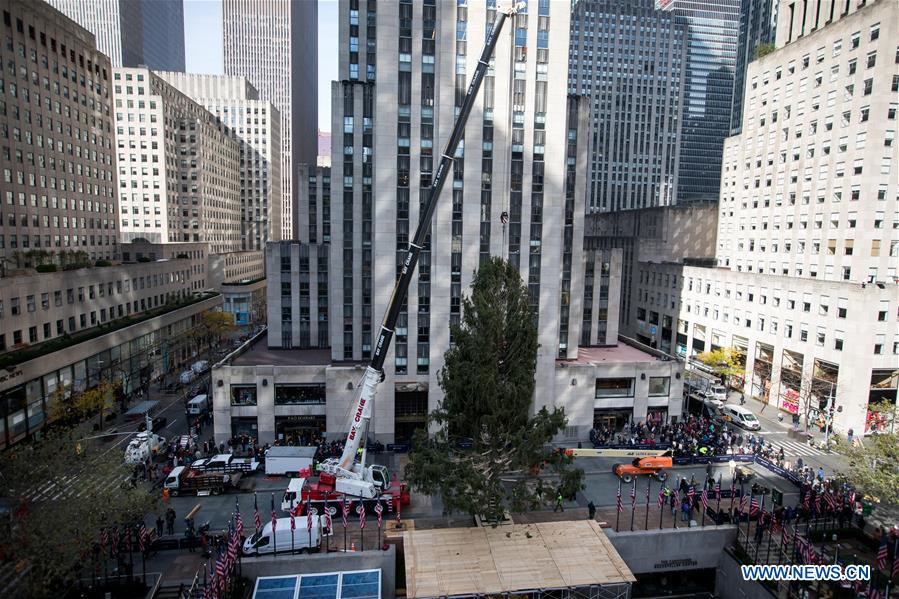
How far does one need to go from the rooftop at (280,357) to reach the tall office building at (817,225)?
50.4 m

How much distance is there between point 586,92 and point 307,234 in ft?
376

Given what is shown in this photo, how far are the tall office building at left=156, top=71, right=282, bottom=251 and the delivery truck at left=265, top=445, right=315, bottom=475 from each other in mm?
121518

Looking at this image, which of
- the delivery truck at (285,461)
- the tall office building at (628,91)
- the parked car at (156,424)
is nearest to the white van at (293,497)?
the delivery truck at (285,461)

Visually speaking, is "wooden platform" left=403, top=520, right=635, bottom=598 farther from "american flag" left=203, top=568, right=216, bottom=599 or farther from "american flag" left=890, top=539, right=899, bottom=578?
"american flag" left=890, top=539, right=899, bottom=578

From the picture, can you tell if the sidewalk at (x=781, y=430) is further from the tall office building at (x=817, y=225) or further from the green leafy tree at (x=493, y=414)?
the green leafy tree at (x=493, y=414)

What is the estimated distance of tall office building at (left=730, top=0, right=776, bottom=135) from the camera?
6152 inches

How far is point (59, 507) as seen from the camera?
25.2 metres

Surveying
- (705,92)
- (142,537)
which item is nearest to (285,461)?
(142,537)

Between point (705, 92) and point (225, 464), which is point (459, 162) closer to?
point (225, 464)

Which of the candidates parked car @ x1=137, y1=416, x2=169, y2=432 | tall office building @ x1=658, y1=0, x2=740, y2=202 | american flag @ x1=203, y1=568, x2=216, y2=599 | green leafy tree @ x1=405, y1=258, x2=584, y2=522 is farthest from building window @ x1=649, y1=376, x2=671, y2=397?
tall office building @ x1=658, y1=0, x2=740, y2=202

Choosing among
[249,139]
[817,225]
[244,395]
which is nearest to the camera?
[244,395]

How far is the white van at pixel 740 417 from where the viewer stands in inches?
2190

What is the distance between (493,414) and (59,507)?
68.4ft

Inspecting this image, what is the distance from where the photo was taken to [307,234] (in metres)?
66.2
